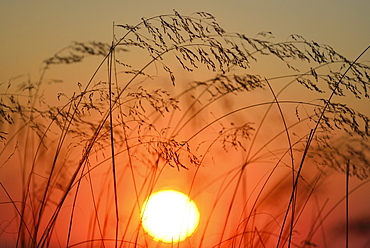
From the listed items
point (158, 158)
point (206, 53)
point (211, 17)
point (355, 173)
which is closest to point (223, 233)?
point (158, 158)

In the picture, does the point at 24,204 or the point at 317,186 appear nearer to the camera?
the point at 24,204

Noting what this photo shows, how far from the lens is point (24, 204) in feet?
8.93

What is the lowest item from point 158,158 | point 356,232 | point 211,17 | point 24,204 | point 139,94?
point 356,232

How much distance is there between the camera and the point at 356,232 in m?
2.64

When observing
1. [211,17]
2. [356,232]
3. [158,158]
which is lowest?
[356,232]

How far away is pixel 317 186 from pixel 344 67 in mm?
602

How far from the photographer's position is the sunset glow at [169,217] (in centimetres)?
279

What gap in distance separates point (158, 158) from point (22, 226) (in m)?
0.71

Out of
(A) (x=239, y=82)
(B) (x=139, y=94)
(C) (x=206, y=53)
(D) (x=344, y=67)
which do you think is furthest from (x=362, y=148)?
(B) (x=139, y=94)

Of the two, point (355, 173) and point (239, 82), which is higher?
point (239, 82)

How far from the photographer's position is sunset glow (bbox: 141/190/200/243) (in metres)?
2.79

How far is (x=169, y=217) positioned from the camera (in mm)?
3006

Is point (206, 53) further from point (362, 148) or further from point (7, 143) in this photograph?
point (7, 143)

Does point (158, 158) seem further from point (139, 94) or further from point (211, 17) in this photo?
point (211, 17)
